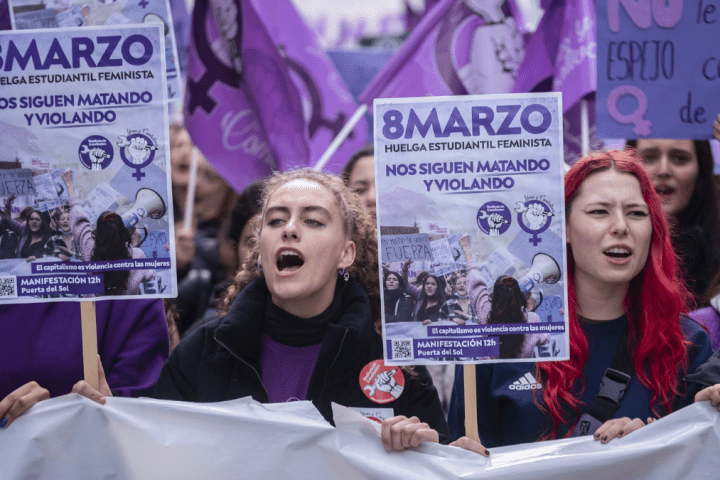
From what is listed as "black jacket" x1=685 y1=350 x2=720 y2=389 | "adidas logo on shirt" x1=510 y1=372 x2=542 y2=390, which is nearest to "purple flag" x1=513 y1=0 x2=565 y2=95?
"adidas logo on shirt" x1=510 y1=372 x2=542 y2=390

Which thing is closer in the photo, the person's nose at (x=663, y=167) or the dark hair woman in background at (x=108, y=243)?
the dark hair woman in background at (x=108, y=243)

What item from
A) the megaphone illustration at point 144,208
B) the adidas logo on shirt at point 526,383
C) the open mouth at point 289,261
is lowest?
the adidas logo on shirt at point 526,383

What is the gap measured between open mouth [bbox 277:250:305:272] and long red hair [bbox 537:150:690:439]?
2.96 feet

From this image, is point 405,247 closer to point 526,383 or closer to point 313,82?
point 526,383

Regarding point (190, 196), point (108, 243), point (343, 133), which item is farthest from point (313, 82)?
point (108, 243)

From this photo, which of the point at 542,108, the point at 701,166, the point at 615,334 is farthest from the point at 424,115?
the point at 701,166

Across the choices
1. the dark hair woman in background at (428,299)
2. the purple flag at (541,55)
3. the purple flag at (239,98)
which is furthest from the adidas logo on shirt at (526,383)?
the purple flag at (239,98)

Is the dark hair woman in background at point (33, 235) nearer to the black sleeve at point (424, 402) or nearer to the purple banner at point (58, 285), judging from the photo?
the purple banner at point (58, 285)

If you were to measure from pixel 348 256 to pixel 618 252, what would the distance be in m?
0.95

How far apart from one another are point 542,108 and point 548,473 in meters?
0.99

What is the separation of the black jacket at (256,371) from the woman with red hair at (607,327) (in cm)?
14

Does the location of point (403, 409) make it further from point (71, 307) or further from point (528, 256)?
point (71, 307)

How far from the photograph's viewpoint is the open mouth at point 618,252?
2.54 m

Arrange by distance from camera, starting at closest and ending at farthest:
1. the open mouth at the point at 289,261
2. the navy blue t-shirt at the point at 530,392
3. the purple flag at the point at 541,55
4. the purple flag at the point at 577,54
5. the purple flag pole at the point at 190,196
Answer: the navy blue t-shirt at the point at 530,392 < the open mouth at the point at 289,261 < the purple flag at the point at 577,54 < the purple flag at the point at 541,55 < the purple flag pole at the point at 190,196
